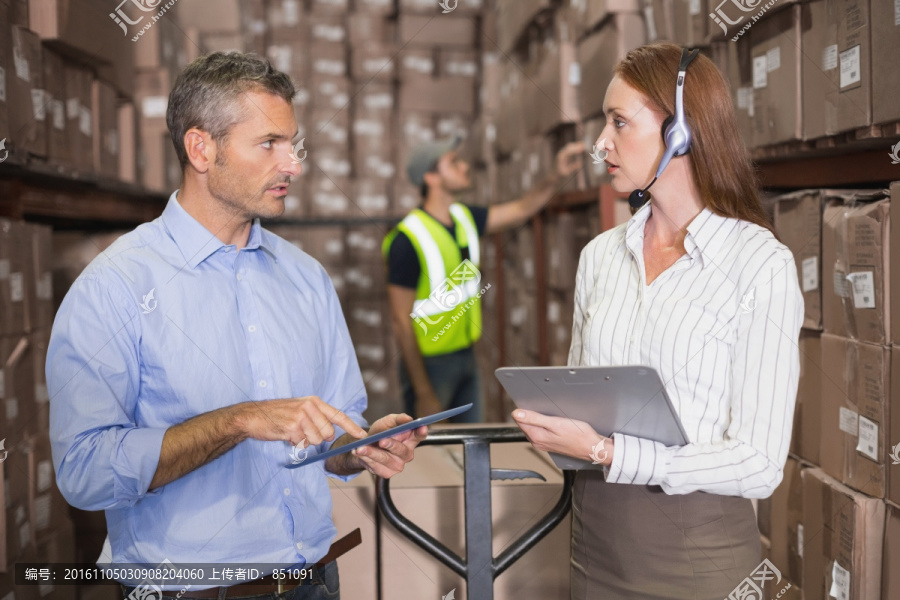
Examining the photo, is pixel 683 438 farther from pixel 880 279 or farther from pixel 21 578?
pixel 21 578

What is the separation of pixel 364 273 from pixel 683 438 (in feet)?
15.8

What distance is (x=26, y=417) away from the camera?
2.38 metres

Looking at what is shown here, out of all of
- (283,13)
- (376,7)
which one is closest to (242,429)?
(376,7)

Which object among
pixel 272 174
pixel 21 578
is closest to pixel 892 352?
pixel 272 174

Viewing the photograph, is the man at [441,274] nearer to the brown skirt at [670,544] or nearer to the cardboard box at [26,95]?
the cardboard box at [26,95]

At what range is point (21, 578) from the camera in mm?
2230

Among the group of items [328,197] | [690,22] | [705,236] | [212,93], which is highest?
[690,22]

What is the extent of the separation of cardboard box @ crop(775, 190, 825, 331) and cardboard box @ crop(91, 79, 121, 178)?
2484 mm

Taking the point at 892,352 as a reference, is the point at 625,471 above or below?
below

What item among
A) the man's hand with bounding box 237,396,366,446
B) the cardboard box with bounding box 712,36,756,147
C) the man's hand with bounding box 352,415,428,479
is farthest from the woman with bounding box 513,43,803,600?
the cardboard box with bounding box 712,36,756,147

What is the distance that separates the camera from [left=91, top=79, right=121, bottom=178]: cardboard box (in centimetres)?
315

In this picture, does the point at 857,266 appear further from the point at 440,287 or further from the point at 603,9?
the point at 440,287

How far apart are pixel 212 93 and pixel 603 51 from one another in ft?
6.58

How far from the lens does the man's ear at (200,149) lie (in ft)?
5.14
